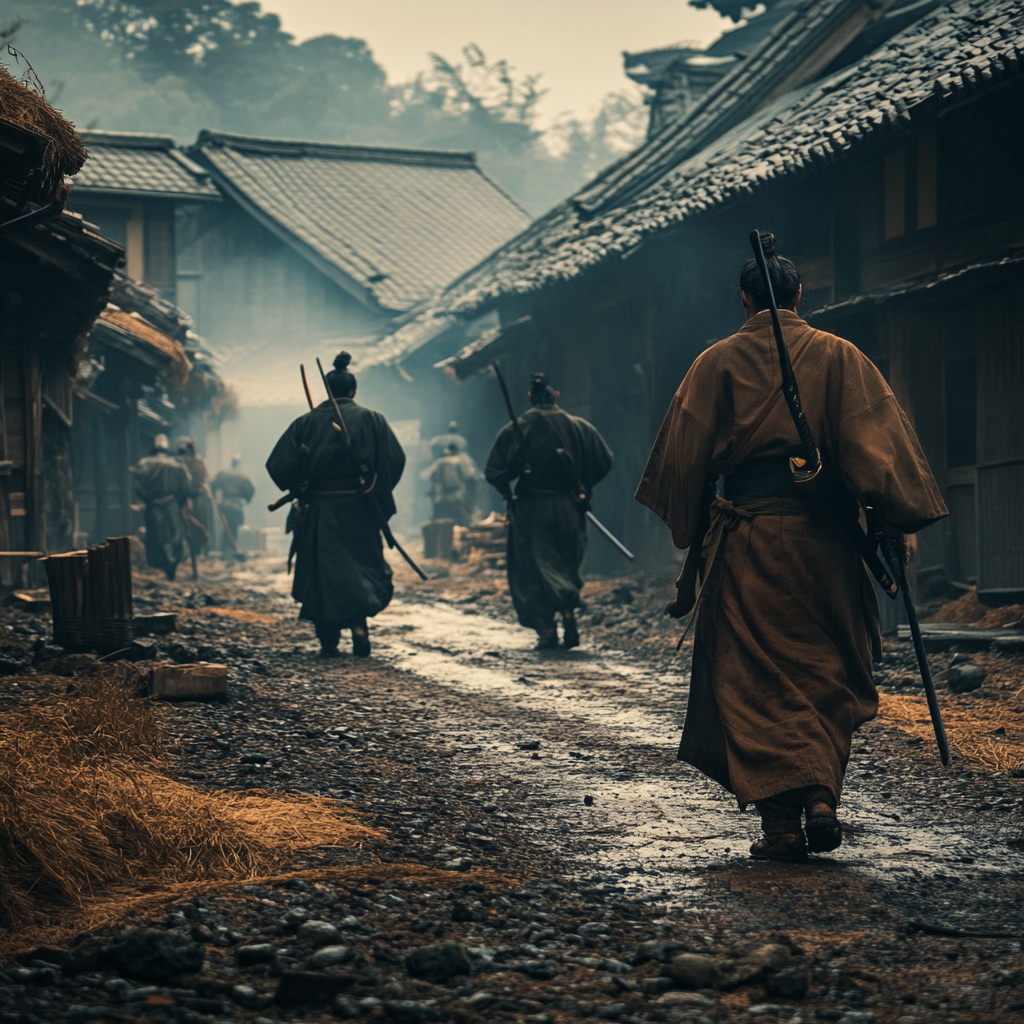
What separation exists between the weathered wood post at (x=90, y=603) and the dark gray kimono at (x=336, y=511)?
1.88 m

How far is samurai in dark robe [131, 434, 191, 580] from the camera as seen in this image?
1733 centimetres

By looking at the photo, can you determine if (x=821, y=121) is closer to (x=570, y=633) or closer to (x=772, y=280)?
(x=570, y=633)

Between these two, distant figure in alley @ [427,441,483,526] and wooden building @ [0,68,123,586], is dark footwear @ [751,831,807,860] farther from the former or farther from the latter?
distant figure in alley @ [427,441,483,526]

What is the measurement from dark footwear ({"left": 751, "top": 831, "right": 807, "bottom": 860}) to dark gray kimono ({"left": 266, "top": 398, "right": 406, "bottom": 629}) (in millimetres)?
5467

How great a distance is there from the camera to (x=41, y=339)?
12242 millimetres

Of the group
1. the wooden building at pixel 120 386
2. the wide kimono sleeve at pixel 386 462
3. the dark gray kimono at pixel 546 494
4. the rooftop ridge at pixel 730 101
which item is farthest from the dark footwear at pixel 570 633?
the rooftop ridge at pixel 730 101

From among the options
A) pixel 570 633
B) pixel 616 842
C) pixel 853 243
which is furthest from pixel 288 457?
pixel 853 243

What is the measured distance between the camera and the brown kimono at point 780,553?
4156 millimetres

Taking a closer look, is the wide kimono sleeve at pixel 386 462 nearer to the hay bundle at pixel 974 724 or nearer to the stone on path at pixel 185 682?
the stone on path at pixel 185 682

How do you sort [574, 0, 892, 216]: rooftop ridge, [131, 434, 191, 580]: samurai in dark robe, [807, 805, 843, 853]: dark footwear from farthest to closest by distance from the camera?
[131, 434, 191, 580]: samurai in dark robe
[574, 0, 892, 216]: rooftop ridge
[807, 805, 843, 853]: dark footwear

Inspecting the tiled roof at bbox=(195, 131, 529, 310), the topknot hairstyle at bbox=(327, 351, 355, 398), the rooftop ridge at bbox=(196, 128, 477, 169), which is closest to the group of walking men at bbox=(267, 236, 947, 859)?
the topknot hairstyle at bbox=(327, 351, 355, 398)

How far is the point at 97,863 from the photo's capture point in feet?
11.7

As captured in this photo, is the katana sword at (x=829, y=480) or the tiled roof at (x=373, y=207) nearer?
the katana sword at (x=829, y=480)

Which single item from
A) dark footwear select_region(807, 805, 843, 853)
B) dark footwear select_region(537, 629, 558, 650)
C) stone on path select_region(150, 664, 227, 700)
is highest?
stone on path select_region(150, 664, 227, 700)
